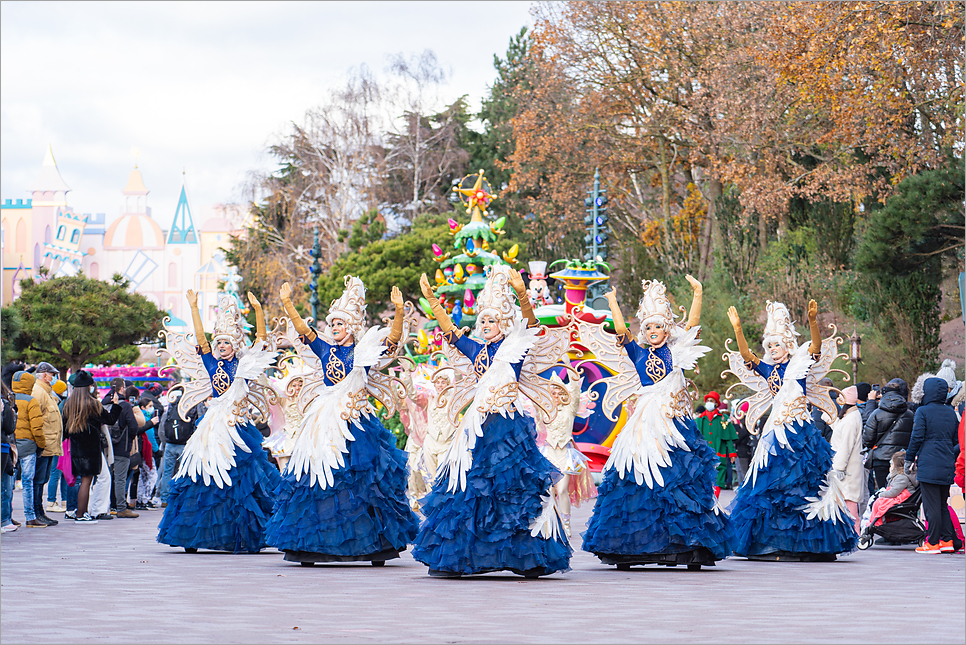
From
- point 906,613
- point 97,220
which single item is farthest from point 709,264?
point 97,220

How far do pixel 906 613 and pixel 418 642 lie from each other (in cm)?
311

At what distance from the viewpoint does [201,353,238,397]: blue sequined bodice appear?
40.7 ft

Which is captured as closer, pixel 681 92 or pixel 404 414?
pixel 404 414

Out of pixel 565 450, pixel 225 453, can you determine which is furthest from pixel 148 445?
pixel 565 450

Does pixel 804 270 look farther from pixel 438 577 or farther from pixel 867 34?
pixel 438 577

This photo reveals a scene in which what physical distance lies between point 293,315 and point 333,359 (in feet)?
1.74

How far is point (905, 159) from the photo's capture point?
2217 cm

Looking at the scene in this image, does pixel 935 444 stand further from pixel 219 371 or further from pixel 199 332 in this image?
pixel 199 332

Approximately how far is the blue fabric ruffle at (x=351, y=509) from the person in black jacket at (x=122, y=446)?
593 centimetres

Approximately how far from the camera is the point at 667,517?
1036 centimetres

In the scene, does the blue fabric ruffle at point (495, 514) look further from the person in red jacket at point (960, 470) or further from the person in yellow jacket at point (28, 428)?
the person in yellow jacket at point (28, 428)

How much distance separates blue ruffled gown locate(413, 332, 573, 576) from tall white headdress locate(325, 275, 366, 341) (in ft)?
5.64

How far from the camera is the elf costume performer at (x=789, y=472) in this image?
11.7 meters

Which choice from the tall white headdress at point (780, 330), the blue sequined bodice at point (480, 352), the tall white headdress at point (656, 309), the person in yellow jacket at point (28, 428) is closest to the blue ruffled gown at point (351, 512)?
the blue sequined bodice at point (480, 352)
